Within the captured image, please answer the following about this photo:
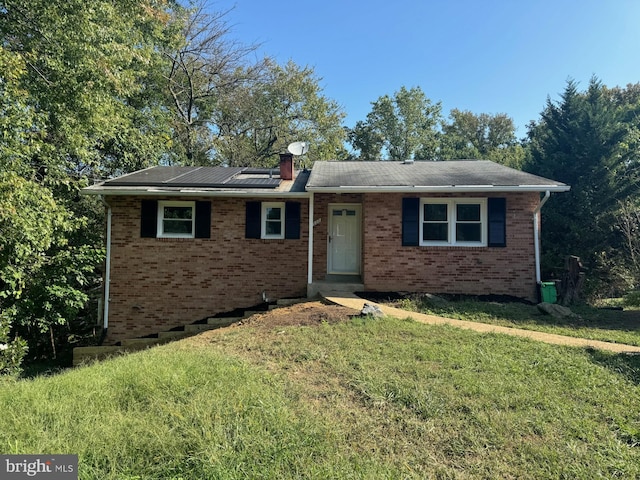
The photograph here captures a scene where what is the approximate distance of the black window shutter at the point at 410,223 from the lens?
9.59 metres

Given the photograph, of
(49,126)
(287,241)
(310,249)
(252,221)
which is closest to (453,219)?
(310,249)

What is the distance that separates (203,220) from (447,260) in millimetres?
6869

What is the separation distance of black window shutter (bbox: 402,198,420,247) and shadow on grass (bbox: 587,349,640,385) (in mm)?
4770

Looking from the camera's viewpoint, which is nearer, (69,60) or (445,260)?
(69,60)

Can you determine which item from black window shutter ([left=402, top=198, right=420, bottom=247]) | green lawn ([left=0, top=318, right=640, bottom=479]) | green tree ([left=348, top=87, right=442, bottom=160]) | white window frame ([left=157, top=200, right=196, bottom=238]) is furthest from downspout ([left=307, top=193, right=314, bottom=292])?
green tree ([left=348, top=87, right=442, bottom=160])

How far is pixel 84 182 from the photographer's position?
35.2ft

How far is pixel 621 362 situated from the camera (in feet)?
16.0

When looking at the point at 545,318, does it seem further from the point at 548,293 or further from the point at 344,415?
the point at 344,415

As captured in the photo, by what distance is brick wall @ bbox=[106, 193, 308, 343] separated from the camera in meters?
9.87

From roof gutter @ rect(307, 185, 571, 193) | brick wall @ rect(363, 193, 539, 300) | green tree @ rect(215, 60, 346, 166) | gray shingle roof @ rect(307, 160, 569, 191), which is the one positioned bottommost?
brick wall @ rect(363, 193, 539, 300)

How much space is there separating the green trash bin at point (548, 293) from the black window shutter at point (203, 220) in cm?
911

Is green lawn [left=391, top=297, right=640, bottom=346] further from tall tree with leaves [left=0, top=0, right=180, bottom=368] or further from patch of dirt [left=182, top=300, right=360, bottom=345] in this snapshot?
tall tree with leaves [left=0, top=0, right=180, bottom=368]

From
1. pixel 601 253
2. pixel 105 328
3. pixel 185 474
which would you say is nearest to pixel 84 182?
pixel 105 328

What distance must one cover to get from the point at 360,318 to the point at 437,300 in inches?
→ 116
